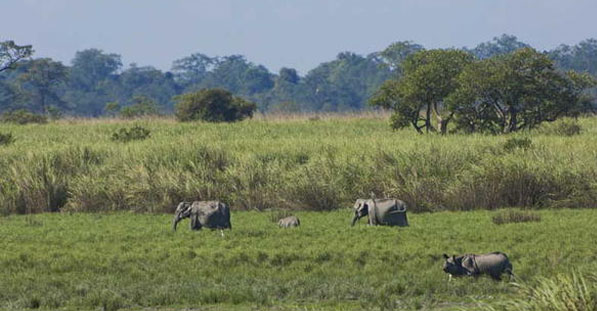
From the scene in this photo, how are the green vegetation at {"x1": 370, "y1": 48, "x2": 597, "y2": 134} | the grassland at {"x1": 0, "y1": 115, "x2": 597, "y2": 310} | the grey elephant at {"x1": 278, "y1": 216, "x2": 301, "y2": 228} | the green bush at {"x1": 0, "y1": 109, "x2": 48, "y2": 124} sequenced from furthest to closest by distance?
the green bush at {"x1": 0, "y1": 109, "x2": 48, "y2": 124}, the green vegetation at {"x1": 370, "y1": 48, "x2": 597, "y2": 134}, the grey elephant at {"x1": 278, "y1": 216, "x2": 301, "y2": 228}, the grassland at {"x1": 0, "y1": 115, "x2": 597, "y2": 310}

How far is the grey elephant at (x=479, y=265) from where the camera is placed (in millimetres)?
16750

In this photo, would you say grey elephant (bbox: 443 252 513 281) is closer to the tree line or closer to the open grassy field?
the open grassy field

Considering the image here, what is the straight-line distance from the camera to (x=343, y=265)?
740 inches

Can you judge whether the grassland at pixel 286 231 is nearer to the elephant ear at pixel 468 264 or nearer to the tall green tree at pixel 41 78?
the elephant ear at pixel 468 264

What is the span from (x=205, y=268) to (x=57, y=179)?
13.6 m

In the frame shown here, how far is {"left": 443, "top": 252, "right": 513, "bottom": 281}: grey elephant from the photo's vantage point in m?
16.8

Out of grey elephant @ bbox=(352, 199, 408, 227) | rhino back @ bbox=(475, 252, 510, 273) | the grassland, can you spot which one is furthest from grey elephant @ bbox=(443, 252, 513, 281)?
grey elephant @ bbox=(352, 199, 408, 227)

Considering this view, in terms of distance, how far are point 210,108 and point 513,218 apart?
129 feet

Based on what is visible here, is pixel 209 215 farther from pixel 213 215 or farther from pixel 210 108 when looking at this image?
pixel 210 108

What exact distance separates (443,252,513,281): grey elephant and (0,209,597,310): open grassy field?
0.23 meters

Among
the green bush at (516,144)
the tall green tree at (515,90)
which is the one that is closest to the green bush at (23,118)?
the tall green tree at (515,90)

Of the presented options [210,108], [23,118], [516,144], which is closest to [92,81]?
[23,118]

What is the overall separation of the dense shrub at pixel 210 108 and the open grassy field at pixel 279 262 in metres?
35.8

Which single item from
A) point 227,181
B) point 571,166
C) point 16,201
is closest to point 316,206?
point 227,181
